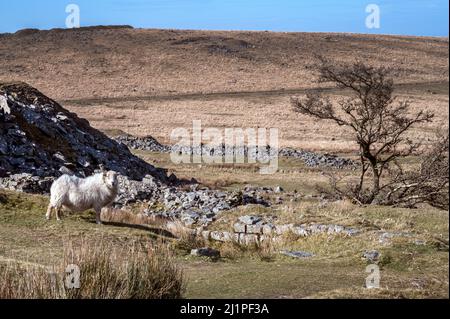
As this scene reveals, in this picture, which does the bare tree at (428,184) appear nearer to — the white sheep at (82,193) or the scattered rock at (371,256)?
the scattered rock at (371,256)

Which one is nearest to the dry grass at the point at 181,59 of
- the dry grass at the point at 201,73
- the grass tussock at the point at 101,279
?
the dry grass at the point at 201,73

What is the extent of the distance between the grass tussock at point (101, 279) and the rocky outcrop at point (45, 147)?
1392cm

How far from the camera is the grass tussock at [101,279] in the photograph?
9.05 m

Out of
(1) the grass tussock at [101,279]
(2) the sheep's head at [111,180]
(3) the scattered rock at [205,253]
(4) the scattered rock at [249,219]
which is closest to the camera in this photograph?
(1) the grass tussock at [101,279]

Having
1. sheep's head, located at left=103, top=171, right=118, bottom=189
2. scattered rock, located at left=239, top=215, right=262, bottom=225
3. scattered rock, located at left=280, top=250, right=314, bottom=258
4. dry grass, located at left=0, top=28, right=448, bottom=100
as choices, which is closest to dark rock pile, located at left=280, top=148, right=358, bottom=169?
scattered rock, located at left=239, top=215, right=262, bottom=225

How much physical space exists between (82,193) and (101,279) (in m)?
8.94

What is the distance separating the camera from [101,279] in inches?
367

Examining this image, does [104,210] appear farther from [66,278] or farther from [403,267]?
[66,278]

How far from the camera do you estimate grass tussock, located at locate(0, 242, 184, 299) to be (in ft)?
29.7

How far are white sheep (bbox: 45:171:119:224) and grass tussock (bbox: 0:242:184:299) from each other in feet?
25.1

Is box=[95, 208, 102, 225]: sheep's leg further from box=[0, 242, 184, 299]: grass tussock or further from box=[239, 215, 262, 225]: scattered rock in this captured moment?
box=[0, 242, 184, 299]: grass tussock

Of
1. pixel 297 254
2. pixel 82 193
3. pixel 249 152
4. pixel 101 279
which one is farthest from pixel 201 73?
pixel 101 279

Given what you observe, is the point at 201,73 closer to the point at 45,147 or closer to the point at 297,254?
the point at 45,147
